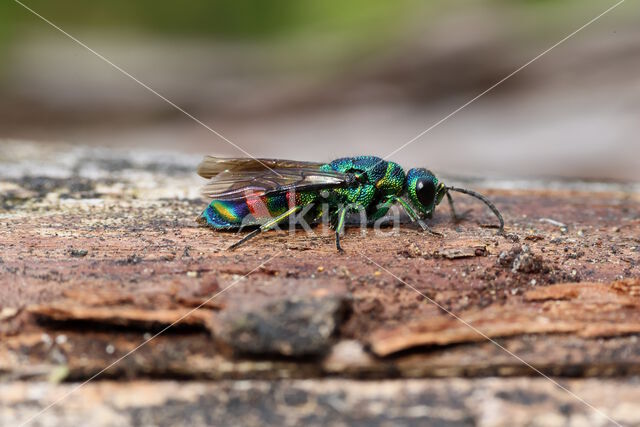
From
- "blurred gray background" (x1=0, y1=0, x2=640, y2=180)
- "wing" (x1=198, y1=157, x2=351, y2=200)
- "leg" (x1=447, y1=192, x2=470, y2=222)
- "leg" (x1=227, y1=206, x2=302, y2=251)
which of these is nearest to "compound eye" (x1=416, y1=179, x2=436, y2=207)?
"leg" (x1=447, y1=192, x2=470, y2=222)

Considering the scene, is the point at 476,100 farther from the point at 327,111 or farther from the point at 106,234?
the point at 106,234

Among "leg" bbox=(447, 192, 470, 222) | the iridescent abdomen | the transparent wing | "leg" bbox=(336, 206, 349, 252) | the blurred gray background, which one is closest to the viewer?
"leg" bbox=(336, 206, 349, 252)

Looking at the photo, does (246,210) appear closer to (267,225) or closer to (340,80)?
(267,225)

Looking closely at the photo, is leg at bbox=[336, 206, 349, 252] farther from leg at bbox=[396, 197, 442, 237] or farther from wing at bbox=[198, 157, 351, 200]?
leg at bbox=[396, 197, 442, 237]

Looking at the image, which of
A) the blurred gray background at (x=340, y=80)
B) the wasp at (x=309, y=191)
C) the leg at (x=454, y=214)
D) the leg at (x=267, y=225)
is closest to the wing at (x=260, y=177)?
the wasp at (x=309, y=191)

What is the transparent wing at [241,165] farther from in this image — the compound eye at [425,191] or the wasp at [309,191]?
the compound eye at [425,191]

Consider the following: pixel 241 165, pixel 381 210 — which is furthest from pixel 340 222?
pixel 241 165
